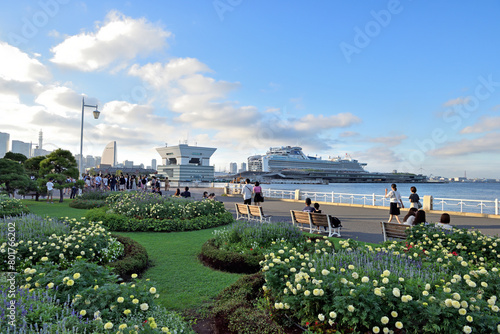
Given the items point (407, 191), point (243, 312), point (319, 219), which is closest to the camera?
point (243, 312)

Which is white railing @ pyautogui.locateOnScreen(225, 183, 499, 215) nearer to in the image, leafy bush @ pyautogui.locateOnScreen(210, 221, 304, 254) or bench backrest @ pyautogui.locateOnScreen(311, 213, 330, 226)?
bench backrest @ pyautogui.locateOnScreen(311, 213, 330, 226)

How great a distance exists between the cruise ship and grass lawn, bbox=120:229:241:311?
83451 millimetres

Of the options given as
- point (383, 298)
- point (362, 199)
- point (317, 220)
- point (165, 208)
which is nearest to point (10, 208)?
point (165, 208)

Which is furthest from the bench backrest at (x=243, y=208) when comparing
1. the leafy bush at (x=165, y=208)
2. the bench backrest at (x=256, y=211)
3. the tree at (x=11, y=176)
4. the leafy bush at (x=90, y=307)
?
the tree at (x=11, y=176)

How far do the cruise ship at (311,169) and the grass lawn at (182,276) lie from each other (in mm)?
83451

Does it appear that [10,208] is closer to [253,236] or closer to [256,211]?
[256,211]

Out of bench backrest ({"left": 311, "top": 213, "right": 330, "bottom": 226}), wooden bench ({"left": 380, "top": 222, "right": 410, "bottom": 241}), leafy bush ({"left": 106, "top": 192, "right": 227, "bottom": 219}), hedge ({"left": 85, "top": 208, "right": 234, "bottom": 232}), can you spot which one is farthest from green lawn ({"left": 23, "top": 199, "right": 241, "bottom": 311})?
wooden bench ({"left": 380, "top": 222, "right": 410, "bottom": 241})

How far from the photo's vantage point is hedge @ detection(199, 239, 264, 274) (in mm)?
5957

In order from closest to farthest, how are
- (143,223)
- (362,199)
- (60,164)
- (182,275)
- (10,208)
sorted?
1. (182,275)
2. (143,223)
3. (10,208)
4. (362,199)
5. (60,164)

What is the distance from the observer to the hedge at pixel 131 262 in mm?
5320

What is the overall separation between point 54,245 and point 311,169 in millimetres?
97963

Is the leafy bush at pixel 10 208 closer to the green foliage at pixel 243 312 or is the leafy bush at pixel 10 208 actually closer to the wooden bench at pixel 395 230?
the green foliage at pixel 243 312

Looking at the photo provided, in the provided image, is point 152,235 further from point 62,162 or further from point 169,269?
point 62,162

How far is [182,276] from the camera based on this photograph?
5715mm
